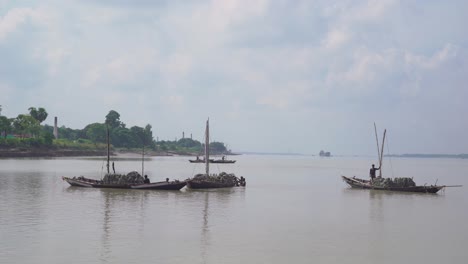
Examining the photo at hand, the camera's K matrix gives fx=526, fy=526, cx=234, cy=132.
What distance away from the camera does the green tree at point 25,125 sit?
13912cm

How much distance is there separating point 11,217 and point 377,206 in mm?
24051

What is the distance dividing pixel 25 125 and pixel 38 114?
17.6m

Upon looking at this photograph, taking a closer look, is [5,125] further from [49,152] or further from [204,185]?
[204,185]

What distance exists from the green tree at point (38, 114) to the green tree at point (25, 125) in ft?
47.0

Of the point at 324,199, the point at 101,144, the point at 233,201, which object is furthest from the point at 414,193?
the point at 101,144

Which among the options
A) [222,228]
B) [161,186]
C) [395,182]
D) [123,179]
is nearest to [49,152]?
[123,179]

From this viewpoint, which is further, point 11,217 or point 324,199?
point 324,199

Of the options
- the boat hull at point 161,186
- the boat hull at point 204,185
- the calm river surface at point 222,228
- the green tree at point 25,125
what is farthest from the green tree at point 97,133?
the boat hull at point 161,186

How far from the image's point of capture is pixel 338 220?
2961 cm

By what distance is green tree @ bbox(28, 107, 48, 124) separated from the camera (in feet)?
510

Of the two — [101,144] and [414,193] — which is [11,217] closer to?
[414,193]

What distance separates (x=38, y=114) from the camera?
15600 centimetres

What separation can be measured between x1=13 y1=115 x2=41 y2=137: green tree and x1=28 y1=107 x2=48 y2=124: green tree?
14.3 m

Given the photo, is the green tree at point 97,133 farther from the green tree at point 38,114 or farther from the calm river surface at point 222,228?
the calm river surface at point 222,228
